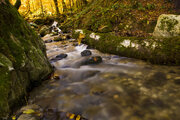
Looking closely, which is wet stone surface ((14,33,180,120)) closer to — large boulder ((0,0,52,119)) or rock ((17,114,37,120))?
rock ((17,114,37,120))

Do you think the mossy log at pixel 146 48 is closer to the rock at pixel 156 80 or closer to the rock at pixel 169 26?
the rock at pixel 156 80

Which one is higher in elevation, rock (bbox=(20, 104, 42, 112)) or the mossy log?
the mossy log

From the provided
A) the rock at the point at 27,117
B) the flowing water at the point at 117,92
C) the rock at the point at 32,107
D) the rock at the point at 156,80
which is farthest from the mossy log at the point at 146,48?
the rock at the point at 27,117

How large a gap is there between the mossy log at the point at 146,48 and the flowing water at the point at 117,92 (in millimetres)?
303

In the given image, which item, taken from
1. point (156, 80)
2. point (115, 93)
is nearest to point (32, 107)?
point (115, 93)

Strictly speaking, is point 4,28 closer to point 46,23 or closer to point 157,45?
point 157,45

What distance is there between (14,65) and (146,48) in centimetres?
421

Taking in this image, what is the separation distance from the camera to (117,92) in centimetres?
298

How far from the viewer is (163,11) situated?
8602mm

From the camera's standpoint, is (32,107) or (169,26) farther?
(169,26)

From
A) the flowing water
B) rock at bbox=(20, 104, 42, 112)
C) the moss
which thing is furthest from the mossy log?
rock at bbox=(20, 104, 42, 112)

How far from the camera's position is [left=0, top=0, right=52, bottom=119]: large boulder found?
7.15ft

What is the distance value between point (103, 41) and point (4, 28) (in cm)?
430

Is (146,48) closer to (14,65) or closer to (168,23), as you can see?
(168,23)
